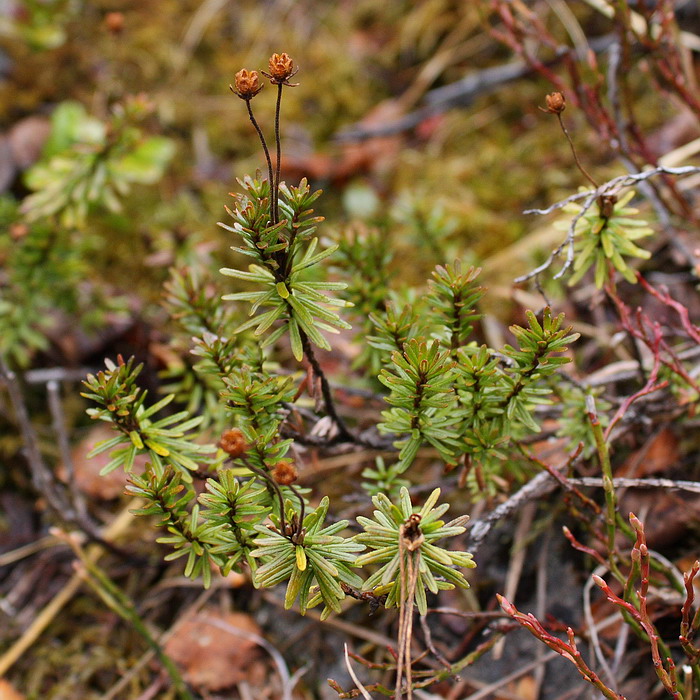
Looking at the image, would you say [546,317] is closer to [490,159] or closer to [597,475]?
[597,475]

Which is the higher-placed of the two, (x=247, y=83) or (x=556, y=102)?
(x=247, y=83)

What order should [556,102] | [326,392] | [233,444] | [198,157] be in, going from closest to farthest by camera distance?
[233,444], [556,102], [326,392], [198,157]

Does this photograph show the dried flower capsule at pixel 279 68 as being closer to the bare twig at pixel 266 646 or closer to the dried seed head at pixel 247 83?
the dried seed head at pixel 247 83

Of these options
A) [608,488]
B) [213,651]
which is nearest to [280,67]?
[608,488]

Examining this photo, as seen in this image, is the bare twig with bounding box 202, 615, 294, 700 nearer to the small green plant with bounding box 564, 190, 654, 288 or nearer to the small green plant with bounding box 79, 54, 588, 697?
the small green plant with bounding box 79, 54, 588, 697

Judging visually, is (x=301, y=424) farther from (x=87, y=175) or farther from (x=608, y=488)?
(x=87, y=175)

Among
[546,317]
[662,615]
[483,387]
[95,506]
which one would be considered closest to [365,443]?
[483,387]

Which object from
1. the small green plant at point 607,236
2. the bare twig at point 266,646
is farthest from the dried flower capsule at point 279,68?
the bare twig at point 266,646

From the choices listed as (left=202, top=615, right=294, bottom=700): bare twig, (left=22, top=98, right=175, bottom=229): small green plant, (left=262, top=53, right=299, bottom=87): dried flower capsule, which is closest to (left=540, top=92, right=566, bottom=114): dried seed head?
(left=262, top=53, right=299, bottom=87): dried flower capsule

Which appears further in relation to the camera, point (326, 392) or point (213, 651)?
point (213, 651)
